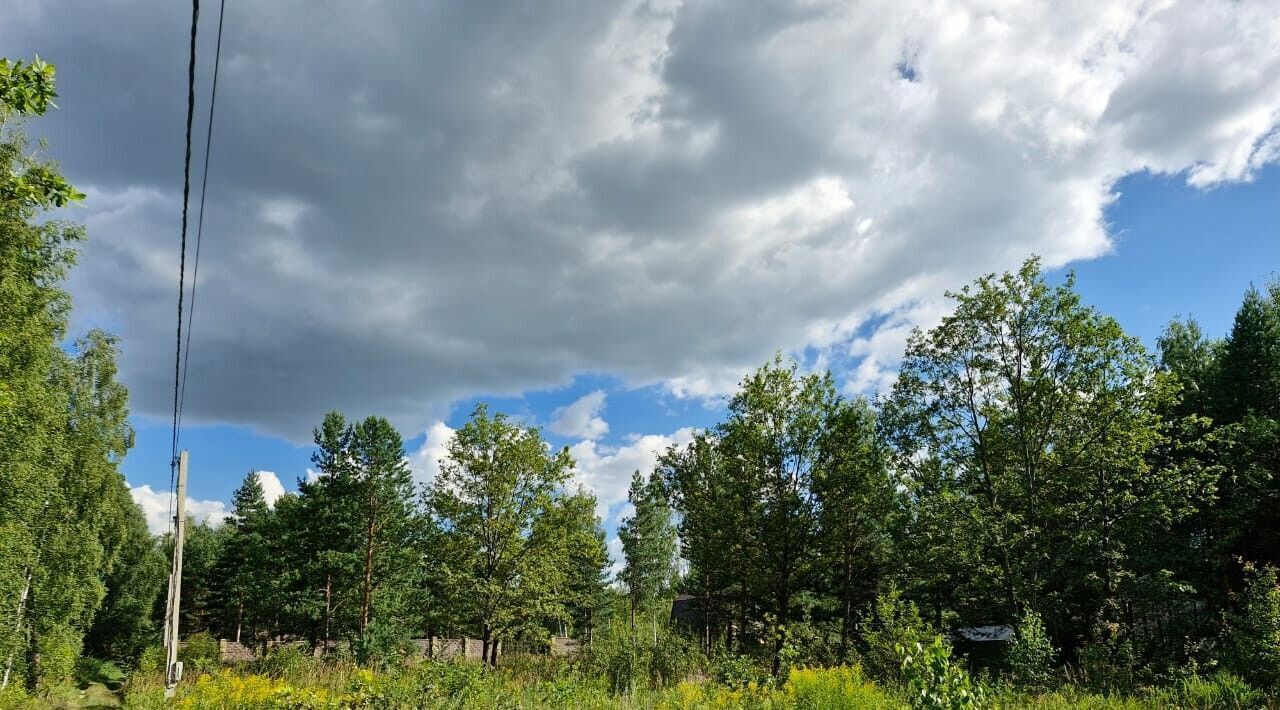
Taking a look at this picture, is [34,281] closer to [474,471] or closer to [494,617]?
[474,471]

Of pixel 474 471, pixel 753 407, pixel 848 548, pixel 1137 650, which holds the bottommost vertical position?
pixel 1137 650

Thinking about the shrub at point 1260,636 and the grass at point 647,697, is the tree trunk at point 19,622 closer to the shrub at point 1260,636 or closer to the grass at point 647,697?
the grass at point 647,697

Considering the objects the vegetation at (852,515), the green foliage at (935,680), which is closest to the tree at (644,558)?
the vegetation at (852,515)

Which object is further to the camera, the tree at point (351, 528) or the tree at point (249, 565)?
the tree at point (249, 565)

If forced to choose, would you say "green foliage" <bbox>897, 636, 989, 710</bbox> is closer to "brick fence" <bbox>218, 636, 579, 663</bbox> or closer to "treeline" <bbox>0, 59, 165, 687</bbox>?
"treeline" <bbox>0, 59, 165, 687</bbox>

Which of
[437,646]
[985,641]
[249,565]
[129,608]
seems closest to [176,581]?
[437,646]

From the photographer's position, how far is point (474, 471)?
72.7ft

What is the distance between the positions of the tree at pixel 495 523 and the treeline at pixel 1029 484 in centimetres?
635

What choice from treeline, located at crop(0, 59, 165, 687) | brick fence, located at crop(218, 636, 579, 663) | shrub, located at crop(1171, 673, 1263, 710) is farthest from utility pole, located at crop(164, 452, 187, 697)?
shrub, located at crop(1171, 673, 1263, 710)

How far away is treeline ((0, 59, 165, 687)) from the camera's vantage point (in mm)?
13078

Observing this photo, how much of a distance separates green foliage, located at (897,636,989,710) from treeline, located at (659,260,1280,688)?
12.5m

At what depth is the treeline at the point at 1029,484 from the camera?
59.9 feet

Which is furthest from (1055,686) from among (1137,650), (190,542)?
(190,542)

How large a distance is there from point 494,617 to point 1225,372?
27282 mm
